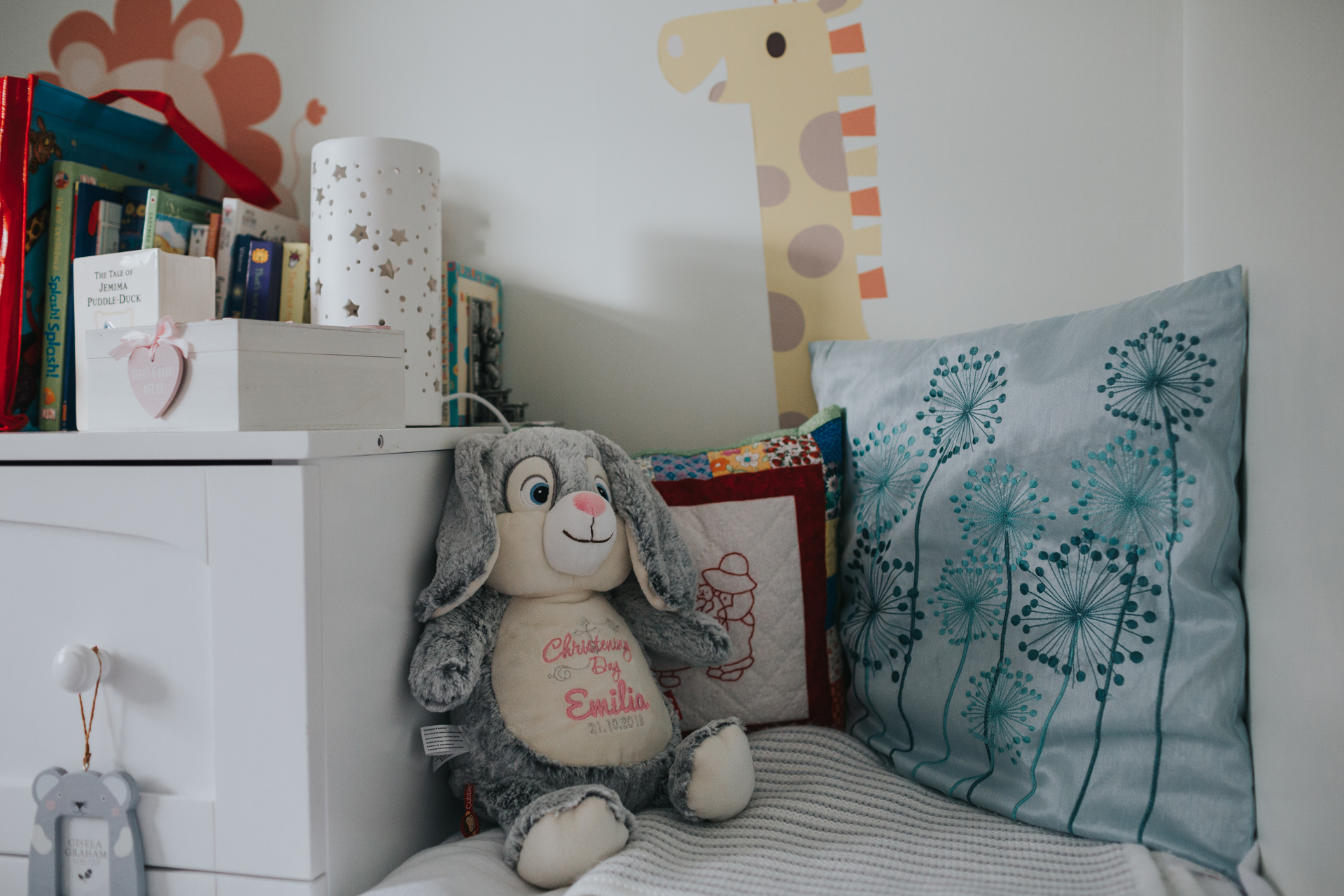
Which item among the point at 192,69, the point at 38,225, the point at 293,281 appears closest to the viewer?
the point at 38,225

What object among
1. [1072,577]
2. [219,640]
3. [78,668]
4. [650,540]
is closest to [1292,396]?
[1072,577]

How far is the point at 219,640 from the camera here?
694 mm

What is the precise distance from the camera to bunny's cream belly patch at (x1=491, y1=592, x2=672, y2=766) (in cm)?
83

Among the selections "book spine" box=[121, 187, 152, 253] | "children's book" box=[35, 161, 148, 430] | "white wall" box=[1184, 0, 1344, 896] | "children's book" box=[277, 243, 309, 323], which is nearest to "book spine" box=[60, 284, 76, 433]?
"children's book" box=[35, 161, 148, 430]

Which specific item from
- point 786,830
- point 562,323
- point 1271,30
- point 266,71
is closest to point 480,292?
point 562,323

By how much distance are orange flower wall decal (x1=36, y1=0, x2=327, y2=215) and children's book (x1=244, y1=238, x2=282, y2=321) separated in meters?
0.25

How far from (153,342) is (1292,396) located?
103 centimetres

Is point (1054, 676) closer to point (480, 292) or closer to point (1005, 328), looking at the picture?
point (1005, 328)

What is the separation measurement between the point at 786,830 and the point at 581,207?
0.91 m

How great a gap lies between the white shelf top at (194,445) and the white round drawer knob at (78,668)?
0.57 ft

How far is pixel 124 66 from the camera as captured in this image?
136cm

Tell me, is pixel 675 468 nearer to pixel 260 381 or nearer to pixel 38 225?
pixel 260 381

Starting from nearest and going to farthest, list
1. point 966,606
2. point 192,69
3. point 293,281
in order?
point 966,606, point 293,281, point 192,69

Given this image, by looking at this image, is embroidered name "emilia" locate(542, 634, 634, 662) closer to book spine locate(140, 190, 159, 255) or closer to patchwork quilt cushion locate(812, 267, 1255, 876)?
patchwork quilt cushion locate(812, 267, 1255, 876)
